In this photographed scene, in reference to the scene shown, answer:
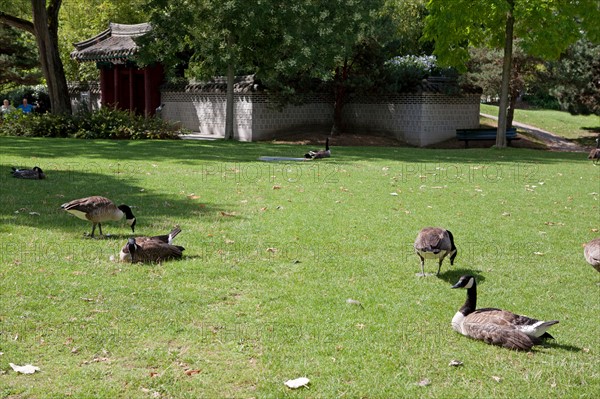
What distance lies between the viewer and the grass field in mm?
5012

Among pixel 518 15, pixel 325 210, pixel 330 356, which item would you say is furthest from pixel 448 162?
pixel 330 356

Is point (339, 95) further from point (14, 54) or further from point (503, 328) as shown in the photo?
point (503, 328)

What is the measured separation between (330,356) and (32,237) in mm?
5093

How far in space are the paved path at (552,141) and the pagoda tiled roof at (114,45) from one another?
70.3ft

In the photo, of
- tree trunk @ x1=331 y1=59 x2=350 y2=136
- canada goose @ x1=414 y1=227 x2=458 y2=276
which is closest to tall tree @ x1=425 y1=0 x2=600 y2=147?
tree trunk @ x1=331 y1=59 x2=350 y2=136

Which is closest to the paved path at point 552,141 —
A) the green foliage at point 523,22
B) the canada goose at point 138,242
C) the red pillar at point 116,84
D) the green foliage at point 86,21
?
the green foliage at point 523,22

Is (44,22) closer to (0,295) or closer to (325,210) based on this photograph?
(325,210)

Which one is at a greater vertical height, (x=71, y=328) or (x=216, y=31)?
(x=216, y=31)

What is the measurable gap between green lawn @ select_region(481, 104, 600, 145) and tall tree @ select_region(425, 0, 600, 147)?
10672mm

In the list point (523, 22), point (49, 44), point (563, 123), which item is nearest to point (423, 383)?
point (523, 22)

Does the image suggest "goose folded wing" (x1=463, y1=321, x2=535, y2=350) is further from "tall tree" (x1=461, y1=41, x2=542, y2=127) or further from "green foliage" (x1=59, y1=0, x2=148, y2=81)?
"green foliage" (x1=59, y1=0, x2=148, y2=81)

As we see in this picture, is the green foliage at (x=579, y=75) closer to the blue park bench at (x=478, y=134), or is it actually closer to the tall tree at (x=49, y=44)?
the blue park bench at (x=478, y=134)

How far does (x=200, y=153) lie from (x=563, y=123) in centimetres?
2830

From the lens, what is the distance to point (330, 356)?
5.39 metres
